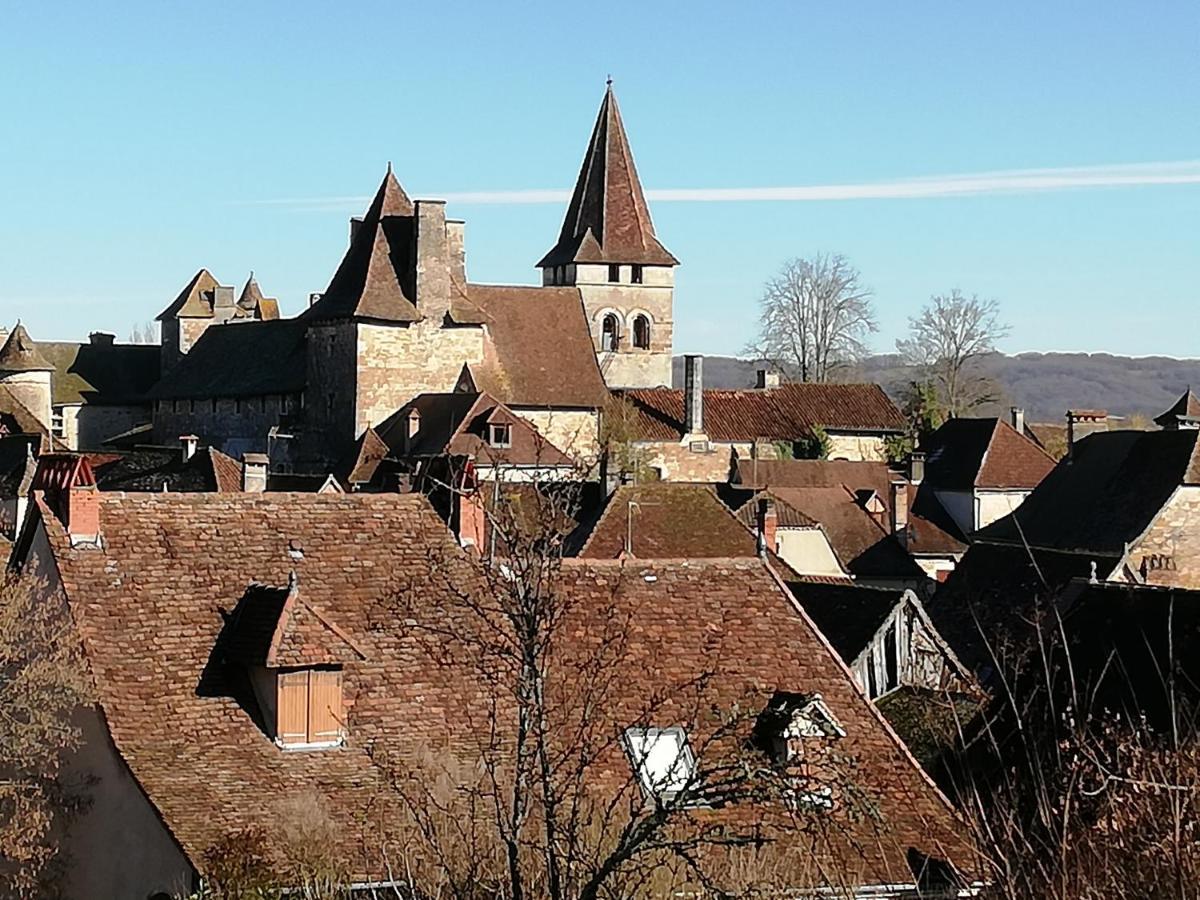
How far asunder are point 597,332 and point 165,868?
64.5 meters

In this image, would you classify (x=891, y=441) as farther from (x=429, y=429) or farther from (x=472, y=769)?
(x=472, y=769)

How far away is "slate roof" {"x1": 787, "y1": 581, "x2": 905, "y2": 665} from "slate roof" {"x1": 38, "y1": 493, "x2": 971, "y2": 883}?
5738mm

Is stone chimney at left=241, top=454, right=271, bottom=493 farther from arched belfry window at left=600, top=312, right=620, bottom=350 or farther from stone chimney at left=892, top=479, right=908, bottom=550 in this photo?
arched belfry window at left=600, top=312, right=620, bottom=350

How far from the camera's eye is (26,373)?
2864 inches

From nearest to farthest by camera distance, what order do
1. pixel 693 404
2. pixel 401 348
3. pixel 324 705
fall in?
pixel 324 705 → pixel 401 348 → pixel 693 404

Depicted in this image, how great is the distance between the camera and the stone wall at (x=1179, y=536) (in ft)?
116

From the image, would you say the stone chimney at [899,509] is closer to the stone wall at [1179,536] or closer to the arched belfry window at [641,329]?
the stone wall at [1179,536]

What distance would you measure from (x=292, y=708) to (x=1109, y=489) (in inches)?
1018

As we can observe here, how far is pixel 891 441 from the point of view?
231 feet

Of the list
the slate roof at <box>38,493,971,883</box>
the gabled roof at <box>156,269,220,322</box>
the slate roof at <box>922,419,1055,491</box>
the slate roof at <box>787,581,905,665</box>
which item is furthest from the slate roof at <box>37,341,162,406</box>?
the slate roof at <box>38,493,971,883</box>

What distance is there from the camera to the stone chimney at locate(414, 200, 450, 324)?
204ft

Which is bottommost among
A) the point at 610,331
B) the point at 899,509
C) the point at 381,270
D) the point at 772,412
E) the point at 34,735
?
the point at 899,509

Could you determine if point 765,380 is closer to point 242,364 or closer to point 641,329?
point 641,329

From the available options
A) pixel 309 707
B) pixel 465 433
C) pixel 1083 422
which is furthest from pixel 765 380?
pixel 309 707
